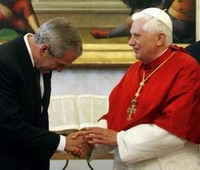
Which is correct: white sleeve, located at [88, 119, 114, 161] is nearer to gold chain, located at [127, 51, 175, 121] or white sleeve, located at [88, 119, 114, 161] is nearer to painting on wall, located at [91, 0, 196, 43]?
gold chain, located at [127, 51, 175, 121]

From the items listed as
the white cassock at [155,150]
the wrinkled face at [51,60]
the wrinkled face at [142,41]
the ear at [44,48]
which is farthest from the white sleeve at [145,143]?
the ear at [44,48]

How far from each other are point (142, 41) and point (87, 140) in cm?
62

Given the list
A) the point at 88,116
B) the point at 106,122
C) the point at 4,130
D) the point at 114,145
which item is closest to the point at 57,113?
the point at 88,116

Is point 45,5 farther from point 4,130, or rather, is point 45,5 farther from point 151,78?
point 4,130

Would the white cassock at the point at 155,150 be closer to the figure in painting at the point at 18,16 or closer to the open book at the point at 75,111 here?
the open book at the point at 75,111

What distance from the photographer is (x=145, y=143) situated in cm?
212

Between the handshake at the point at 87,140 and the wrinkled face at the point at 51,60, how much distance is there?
41 cm

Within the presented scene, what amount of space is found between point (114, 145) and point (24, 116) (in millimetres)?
500

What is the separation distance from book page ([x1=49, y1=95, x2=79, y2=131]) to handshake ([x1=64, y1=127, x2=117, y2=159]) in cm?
69

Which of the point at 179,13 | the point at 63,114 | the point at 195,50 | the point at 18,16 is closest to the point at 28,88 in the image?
the point at 63,114

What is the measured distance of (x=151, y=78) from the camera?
2316mm

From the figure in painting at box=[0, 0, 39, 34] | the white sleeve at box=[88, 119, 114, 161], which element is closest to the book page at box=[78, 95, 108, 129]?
the white sleeve at box=[88, 119, 114, 161]

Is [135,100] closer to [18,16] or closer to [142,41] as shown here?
[142,41]

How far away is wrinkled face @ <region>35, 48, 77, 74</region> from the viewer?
2062mm
